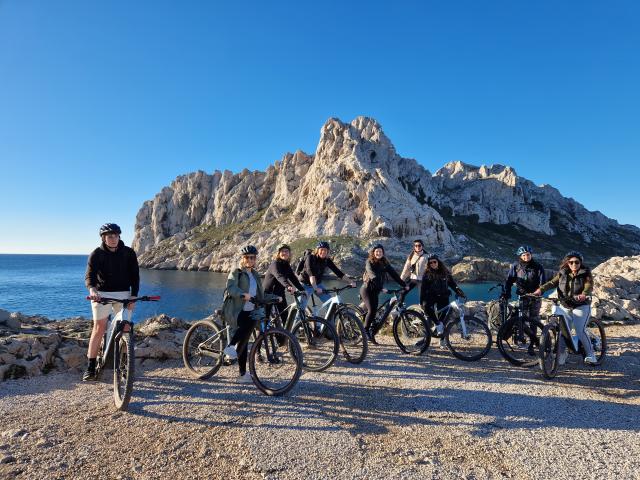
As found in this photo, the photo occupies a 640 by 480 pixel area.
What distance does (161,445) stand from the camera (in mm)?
4301

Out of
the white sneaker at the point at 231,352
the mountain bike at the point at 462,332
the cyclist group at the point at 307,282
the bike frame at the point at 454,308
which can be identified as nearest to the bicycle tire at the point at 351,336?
the cyclist group at the point at 307,282

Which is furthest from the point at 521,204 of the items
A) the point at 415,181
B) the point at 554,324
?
the point at 554,324

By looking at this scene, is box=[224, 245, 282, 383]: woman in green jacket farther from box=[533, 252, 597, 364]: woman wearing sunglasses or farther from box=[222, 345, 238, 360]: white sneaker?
box=[533, 252, 597, 364]: woman wearing sunglasses

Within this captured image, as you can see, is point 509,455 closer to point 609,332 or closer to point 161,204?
point 609,332

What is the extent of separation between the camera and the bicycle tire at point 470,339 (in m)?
8.42

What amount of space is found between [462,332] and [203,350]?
243 inches

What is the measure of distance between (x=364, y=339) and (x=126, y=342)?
4991mm

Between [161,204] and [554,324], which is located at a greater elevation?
[161,204]

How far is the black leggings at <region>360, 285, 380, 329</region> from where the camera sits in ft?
31.2

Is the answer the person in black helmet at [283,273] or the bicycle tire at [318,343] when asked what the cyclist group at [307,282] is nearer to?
the person in black helmet at [283,273]

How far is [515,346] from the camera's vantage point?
8727mm

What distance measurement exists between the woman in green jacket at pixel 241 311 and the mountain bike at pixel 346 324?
252 cm

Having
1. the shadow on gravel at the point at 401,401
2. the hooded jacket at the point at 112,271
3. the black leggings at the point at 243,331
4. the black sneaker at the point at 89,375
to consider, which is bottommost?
the black sneaker at the point at 89,375

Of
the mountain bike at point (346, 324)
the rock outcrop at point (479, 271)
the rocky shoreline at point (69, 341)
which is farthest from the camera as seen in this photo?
the rock outcrop at point (479, 271)
